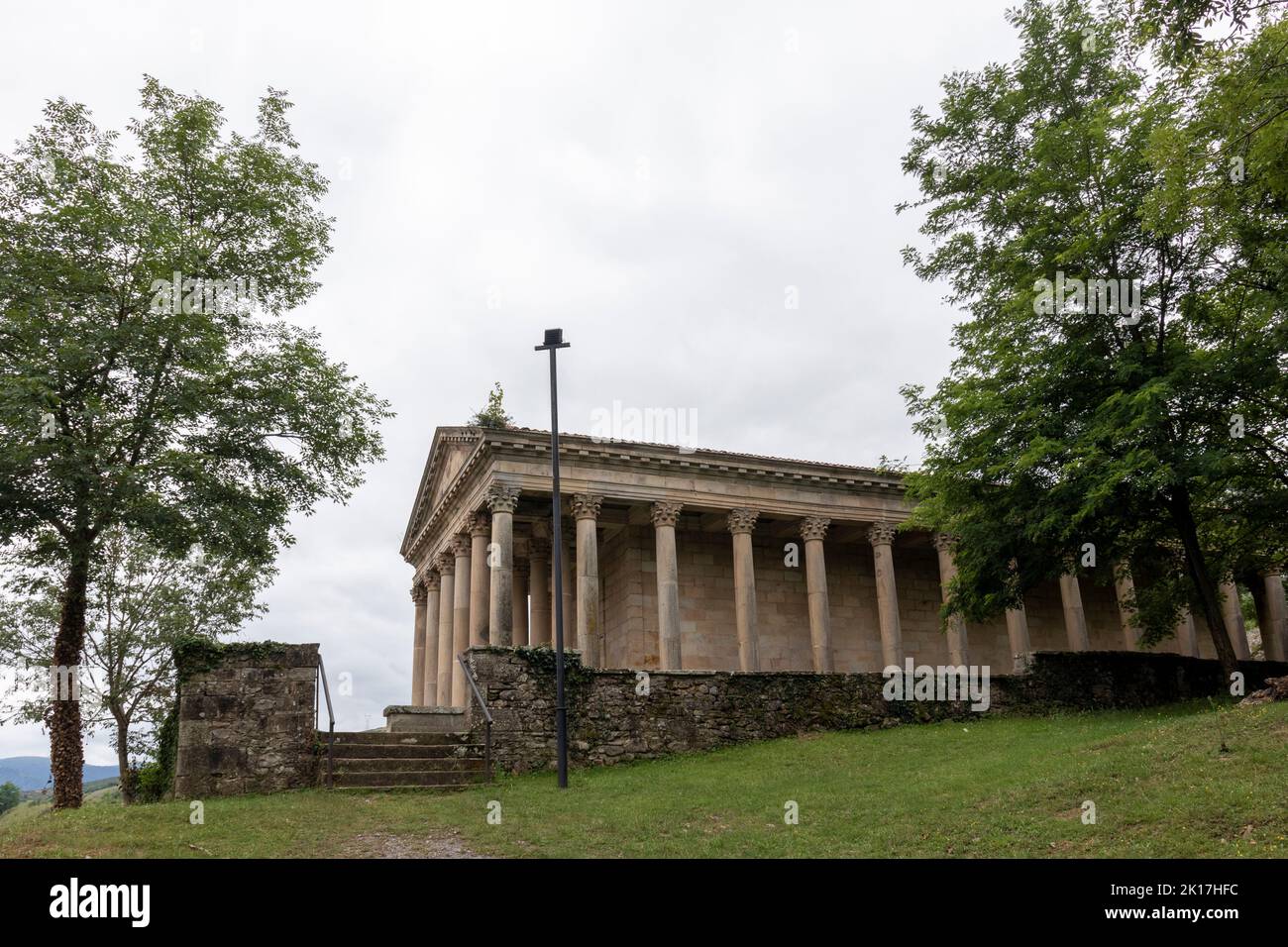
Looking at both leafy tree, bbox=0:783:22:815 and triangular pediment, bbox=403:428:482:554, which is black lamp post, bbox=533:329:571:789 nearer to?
triangular pediment, bbox=403:428:482:554

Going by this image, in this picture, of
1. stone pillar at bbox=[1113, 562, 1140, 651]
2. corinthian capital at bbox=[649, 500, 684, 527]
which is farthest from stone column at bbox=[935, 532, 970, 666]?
corinthian capital at bbox=[649, 500, 684, 527]

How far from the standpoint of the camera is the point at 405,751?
1853 centimetres

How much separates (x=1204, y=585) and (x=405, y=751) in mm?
18515

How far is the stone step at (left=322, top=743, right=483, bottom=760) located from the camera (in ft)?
59.7

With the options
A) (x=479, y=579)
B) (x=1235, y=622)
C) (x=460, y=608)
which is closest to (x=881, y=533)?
(x=479, y=579)

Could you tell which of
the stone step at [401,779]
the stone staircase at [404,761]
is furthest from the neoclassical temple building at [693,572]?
the stone step at [401,779]

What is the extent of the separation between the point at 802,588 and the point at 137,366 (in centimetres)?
2619

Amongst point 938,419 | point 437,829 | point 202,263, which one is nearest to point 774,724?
point 938,419

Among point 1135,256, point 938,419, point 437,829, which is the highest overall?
point 1135,256

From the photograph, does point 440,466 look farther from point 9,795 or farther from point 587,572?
point 9,795

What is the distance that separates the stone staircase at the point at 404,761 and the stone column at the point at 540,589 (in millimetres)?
15454

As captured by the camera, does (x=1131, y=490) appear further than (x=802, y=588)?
No

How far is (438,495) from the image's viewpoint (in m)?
36.8

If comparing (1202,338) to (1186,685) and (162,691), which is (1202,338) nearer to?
(1186,685)
